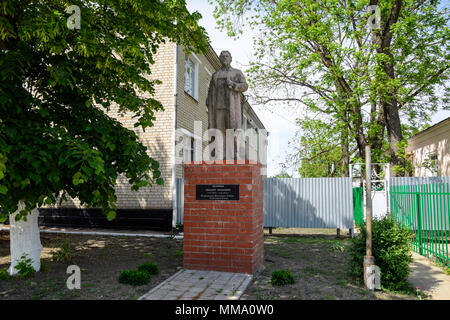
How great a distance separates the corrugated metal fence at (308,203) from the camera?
34.7 feet

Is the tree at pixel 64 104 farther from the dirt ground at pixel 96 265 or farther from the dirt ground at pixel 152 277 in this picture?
the dirt ground at pixel 152 277

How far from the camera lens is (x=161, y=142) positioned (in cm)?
1120

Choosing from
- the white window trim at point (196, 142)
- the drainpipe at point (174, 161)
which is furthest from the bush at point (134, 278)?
the white window trim at point (196, 142)

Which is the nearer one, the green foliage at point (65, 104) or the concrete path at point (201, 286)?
the green foliage at point (65, 104)

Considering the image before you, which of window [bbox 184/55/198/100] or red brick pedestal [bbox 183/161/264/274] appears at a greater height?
window [bbox 184/55/198/100]

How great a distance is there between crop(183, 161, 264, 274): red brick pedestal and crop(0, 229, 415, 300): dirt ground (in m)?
0.45

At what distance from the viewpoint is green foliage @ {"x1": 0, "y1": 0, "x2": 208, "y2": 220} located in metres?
3.96

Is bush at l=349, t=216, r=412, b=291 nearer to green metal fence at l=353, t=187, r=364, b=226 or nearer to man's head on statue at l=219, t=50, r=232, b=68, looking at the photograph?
man's head on statue at l=219, t=50, r=232, b=68

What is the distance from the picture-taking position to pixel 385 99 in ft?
42.1

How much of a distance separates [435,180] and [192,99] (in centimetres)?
932

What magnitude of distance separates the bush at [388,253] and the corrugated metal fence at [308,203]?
215 inches

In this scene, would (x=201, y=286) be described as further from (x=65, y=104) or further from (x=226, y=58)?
(x=226, y=58)

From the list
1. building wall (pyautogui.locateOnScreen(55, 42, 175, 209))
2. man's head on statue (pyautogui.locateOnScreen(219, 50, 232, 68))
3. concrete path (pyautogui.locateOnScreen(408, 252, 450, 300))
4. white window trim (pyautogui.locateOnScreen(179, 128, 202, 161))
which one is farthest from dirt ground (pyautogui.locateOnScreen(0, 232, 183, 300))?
white window trim (pyautogui.locateOnScreen(179, 128, 202, 161))

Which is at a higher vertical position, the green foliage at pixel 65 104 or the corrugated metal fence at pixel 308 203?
the green foliage at pixel 65 104
